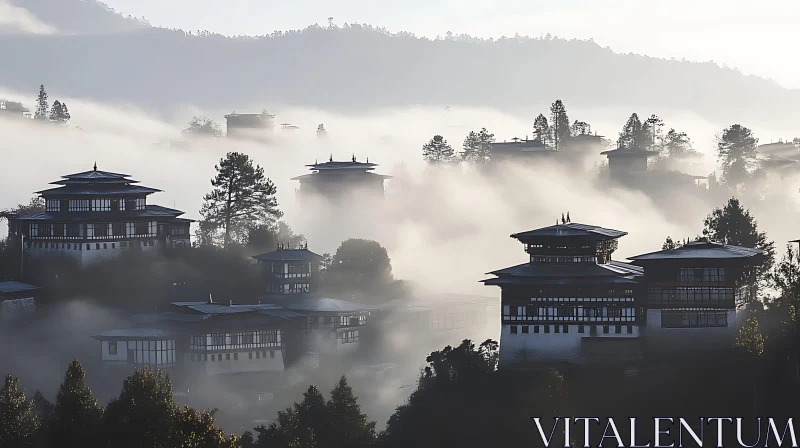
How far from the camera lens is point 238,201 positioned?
13338 cm

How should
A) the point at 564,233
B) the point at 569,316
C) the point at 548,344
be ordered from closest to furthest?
the point at 548,344, the point at 569,316, the point at 564,233

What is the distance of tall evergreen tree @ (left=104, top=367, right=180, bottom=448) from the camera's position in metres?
76.4

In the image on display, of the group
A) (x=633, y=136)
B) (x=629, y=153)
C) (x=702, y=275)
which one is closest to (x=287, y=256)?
(x=702, y=275)

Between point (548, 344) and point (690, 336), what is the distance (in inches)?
318

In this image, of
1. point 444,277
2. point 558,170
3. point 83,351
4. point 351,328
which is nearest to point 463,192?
point 558,170

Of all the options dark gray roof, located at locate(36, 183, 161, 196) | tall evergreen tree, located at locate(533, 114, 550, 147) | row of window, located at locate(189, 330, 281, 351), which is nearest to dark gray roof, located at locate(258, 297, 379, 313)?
row of window, located at locate(189, 330, 281, 351)

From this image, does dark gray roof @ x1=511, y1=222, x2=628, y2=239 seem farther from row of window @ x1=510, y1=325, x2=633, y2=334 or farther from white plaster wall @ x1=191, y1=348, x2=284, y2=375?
white plaster wall @ x1=191, y1=348, x2=284, y2=375

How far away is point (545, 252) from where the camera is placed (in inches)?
3910

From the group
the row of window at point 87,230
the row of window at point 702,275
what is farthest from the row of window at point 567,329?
the row of window at point 87,230

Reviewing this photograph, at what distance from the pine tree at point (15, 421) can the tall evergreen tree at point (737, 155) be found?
12030 centimetres

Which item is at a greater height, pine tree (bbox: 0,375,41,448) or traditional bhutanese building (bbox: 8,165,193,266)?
traditional bhutanese building (bbox: 8,165,193,266)

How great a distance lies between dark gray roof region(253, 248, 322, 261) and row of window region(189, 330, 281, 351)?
11010mm

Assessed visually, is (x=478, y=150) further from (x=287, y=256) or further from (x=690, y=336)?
(x=690, y=336)

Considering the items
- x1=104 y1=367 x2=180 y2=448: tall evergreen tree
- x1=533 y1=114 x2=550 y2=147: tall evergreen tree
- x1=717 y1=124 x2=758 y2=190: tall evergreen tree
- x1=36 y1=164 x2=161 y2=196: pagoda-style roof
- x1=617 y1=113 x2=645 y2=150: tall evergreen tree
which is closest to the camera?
x1=104 y1=367 x2=180 y2=448: tall evergreen tree
